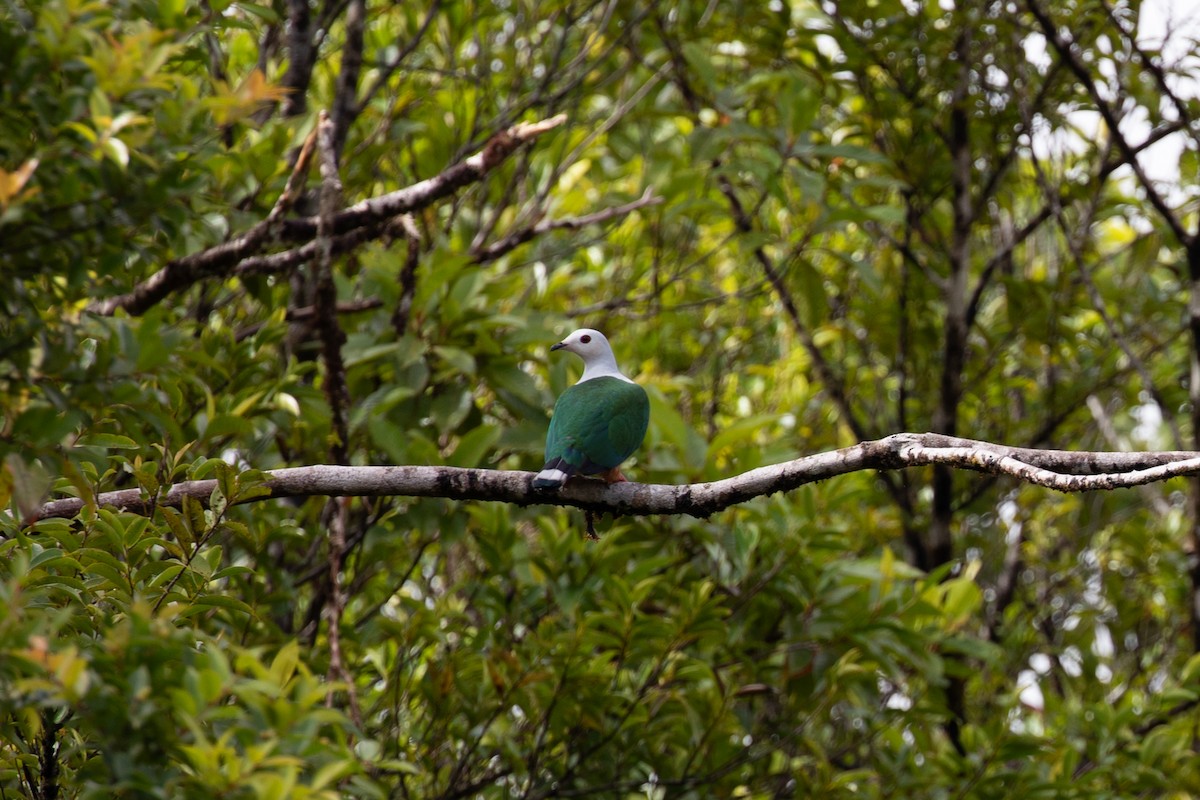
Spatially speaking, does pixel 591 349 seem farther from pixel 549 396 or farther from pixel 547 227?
pixel 547 227

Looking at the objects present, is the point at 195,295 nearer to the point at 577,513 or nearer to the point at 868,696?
the point at 577,513

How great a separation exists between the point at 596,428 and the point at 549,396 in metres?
1.01

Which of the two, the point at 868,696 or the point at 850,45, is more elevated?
the point at 850,45

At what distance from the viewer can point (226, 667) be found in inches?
87.7

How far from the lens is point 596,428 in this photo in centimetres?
477

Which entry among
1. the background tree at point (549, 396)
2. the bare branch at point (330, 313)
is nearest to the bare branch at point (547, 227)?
the background tree at point (549, 396)

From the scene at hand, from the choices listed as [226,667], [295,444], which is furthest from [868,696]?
[226,667]

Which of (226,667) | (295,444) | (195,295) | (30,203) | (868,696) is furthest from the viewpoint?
(195,295)

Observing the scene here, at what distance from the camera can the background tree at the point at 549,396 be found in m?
2.49

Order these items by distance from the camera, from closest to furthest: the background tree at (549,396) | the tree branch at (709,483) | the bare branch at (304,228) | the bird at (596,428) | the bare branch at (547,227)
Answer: the background tree at (549,396) → the tree branch at (709,483) → the bird at (596,428) → the bare branch at (304,228) → the bare branch at (547,227)

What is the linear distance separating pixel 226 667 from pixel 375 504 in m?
3.08

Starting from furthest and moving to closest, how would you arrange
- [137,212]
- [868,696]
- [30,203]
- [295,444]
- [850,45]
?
1. [850,45]
2. [868,696]
3. [295,444]
4. [137,212]
5. [30,203]

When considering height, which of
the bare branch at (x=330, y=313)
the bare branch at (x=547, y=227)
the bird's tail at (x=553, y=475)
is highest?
the bare branch at (x=547, y=227)

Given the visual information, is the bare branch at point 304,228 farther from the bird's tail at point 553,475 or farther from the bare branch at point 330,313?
the bird's tail at point 553,475
